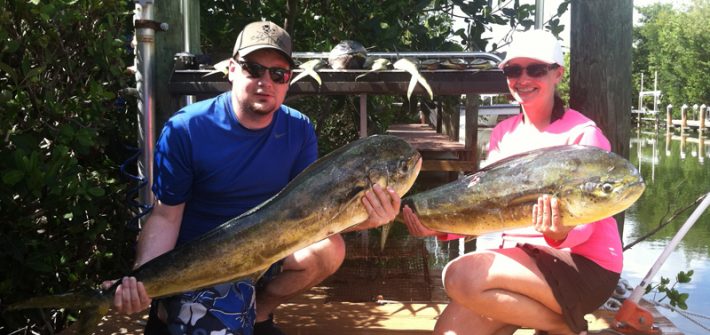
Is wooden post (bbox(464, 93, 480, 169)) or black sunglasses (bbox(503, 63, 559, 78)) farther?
wooden post (bbox(464, 93, 480, 169))

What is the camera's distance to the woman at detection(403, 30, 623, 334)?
248cm

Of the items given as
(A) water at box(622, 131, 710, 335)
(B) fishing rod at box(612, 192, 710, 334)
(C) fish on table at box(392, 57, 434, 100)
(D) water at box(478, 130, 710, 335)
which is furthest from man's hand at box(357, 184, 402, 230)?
(A) water at box(622, 131, 710, 335)

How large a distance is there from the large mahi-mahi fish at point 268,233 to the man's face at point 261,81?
39cm

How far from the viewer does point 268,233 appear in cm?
209

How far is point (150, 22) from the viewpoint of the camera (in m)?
3.27

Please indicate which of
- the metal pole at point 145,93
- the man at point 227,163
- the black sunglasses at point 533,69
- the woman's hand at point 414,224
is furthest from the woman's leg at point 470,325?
the metal pole at point 145,93

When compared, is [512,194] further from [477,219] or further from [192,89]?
[192,89]

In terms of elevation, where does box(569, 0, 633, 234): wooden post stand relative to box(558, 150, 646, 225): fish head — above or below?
above

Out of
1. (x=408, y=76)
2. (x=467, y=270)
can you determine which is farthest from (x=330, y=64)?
(x=467, y=270)

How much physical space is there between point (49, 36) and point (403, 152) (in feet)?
5.28

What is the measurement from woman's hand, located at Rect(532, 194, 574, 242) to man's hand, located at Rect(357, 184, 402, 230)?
43 centimetres

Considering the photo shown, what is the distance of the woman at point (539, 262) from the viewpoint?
248cm

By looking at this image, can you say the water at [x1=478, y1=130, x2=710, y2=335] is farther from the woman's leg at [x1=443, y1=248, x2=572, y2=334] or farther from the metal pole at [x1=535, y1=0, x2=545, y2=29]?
the metal pole at [x1=535, y1=0, x2=545, y2=29]

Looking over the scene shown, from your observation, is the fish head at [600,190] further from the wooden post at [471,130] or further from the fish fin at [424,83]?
the wooden post at [471,130]
